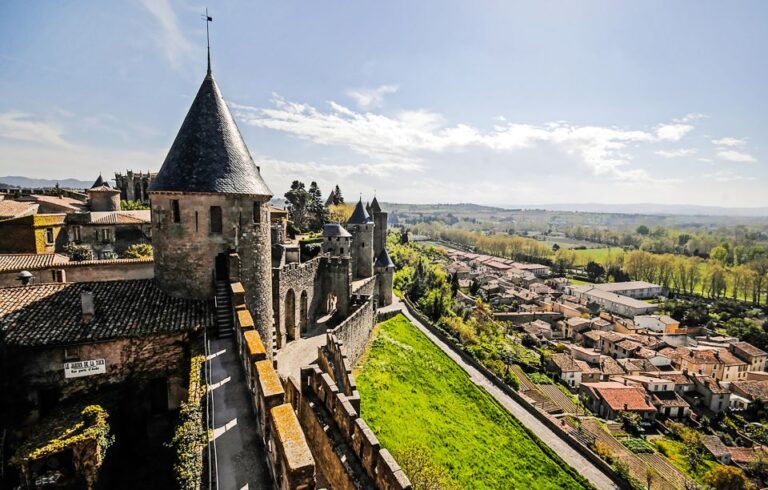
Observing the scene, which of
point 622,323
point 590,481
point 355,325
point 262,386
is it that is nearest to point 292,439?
point 262,386

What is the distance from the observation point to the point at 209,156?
13.5m

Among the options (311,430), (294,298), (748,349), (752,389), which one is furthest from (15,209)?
(748,349)

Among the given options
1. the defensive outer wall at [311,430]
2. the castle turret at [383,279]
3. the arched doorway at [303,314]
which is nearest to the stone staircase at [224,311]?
the defensive outer wall at [311,430]

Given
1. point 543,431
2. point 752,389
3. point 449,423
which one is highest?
point 449,423

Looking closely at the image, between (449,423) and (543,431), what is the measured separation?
9.23 metres

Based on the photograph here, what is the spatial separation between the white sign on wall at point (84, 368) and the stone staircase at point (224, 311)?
10.9 ft

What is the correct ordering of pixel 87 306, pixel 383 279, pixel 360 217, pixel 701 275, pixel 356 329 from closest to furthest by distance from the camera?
pixel 87 306 → pixel 356 329 → pixel 360 217 → pixel 383 279 → pixel 701 275

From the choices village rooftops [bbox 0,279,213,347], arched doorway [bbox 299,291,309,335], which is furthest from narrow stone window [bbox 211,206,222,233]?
arched doorway [bbox 299,291,309,335]

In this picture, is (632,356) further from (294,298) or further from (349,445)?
(349,445)

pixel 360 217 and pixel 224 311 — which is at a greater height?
pixel 360 217

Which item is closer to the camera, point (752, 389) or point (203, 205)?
point (203, 205)

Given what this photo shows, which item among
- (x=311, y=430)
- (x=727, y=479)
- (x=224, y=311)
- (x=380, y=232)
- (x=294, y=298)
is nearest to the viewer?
(x=311, y=430)

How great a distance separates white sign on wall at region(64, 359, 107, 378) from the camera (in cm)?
1115

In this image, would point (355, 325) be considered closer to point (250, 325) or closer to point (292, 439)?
point (250, 325)
